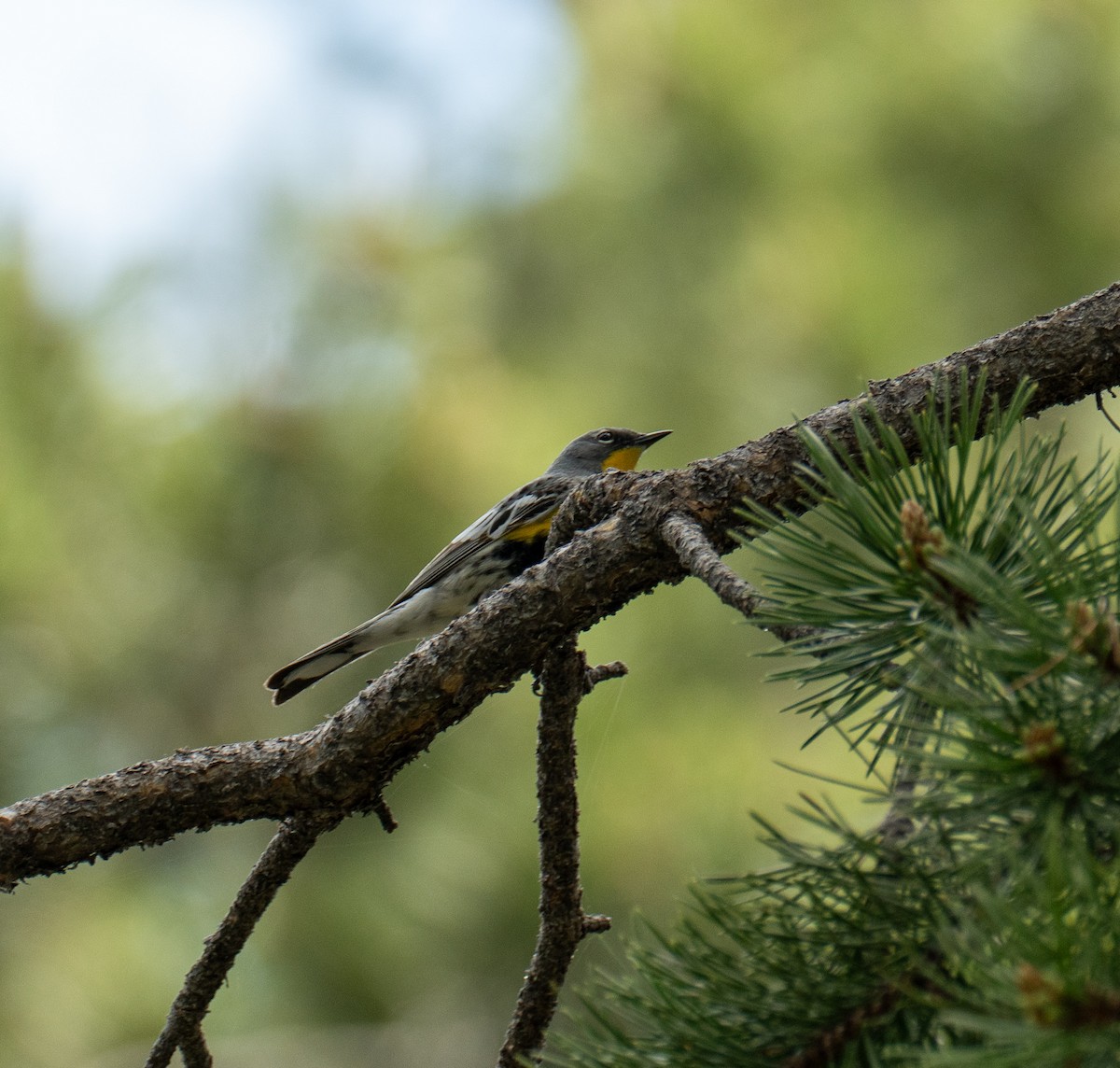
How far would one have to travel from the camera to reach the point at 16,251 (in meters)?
5.25

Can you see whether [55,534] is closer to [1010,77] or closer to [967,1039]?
[1010,77]

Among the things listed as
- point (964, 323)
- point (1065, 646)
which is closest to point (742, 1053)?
point (1065, 646)

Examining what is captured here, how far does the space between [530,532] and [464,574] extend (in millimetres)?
252

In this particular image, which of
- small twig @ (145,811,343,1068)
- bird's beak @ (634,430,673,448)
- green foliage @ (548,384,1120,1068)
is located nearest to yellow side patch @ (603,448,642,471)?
bird's beak @ (634,430,673,448)

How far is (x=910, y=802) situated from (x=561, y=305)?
5740mm

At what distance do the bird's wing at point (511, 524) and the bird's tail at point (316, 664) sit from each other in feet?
0.65

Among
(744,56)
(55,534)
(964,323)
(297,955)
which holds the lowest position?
(297,955)

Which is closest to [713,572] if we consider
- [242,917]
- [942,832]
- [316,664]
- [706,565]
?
[706,565]

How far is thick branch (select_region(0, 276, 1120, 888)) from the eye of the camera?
5.08ft

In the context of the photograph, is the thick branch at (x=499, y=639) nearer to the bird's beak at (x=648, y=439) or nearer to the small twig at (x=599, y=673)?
the small twig at (x=599, y=673)

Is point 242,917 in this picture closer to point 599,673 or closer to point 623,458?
point 599,673

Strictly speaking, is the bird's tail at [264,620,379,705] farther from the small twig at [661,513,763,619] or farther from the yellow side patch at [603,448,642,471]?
the small twig at [661,513,763,619]

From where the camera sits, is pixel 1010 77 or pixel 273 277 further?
pixel 273 277

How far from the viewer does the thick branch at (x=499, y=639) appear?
5.08 feet
